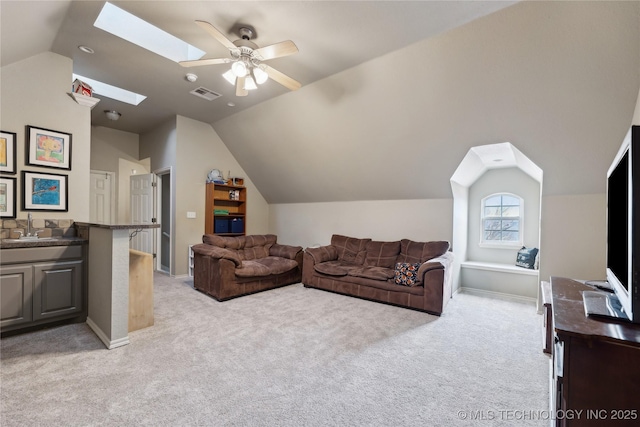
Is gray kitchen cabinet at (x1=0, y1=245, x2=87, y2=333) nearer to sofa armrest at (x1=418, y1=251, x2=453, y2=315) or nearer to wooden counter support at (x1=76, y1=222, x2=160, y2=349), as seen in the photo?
wooden counter support at (x1=76, y1=222, x2=160, y2=349)

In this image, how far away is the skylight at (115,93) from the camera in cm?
424

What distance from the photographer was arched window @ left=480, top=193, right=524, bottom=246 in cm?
465

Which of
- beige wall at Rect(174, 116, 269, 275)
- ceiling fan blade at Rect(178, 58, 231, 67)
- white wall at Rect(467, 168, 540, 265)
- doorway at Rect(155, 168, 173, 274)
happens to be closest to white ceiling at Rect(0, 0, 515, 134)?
ceiling fan blade at Rect(178, 58, 231, 67)

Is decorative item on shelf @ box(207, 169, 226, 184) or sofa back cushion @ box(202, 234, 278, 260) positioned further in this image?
decorative item on shelf @ box(207, 169, 226, 184)

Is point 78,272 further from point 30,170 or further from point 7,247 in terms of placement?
point 30,170

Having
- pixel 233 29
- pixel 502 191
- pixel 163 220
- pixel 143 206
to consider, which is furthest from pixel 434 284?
pixel 143 206

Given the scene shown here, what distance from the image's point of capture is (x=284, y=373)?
2072 millimetres

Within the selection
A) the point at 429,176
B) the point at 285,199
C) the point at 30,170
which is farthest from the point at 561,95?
the point at 30,170

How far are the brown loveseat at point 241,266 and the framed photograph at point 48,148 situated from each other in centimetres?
187

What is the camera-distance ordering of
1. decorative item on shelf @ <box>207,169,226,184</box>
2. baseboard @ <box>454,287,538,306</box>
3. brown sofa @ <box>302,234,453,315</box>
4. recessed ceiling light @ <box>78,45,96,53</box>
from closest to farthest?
recessed ceiling light @ <box>78,45,96,53</box>
brown sofa @ <box>302,234,453,315</box>
baseboard @ <box>454,287,538,306</box>
decorative item on shelf @ <box>207,169,226,184</box>

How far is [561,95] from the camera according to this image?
272cm

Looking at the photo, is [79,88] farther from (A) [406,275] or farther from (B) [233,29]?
(A) [406,275]

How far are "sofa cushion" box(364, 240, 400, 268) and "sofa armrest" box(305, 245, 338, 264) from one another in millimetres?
587

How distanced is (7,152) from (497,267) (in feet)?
20.4
